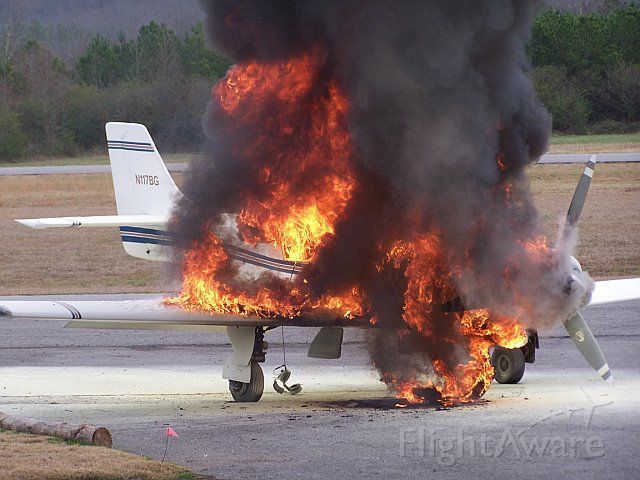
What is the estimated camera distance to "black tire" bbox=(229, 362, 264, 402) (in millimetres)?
16312

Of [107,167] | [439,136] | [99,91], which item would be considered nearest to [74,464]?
[439,136]

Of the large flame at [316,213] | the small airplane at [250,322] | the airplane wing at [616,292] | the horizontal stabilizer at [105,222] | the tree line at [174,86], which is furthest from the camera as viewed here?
the tree line at [174,86]

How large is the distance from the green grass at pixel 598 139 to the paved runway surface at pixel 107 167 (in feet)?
2.50

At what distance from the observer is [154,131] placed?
38312 millimetres

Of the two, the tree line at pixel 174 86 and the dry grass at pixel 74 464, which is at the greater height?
the tree line at pixel 174 86

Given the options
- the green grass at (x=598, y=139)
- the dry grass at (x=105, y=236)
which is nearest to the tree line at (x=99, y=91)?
the dry grass at (x=105, y=236)

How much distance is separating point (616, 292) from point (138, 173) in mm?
9051

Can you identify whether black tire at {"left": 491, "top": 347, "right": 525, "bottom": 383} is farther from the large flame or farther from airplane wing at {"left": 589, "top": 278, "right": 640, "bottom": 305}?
the large flame

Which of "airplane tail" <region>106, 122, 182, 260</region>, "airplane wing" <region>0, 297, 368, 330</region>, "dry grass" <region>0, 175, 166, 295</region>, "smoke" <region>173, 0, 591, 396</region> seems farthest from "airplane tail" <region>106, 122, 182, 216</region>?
"smoke" <region>173, 0, 591, 396</region>

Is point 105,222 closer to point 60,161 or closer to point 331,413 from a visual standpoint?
point 331,413

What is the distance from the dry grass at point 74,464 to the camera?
1100 cm

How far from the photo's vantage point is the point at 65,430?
12.6 m

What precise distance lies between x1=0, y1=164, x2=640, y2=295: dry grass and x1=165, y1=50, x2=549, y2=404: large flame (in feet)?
46.2

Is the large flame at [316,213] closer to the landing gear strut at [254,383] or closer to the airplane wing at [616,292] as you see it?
the landing gear strut at [254,383]
